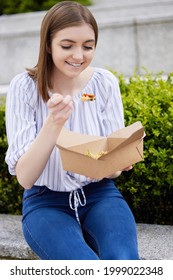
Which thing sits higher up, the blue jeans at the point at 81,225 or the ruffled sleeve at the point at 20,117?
the ruffled sleeve at the point at 20,117

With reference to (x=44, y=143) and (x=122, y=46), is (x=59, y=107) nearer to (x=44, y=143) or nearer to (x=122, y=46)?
(x=44, y=143)

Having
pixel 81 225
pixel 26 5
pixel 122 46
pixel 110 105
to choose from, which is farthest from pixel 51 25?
pixel 26 5

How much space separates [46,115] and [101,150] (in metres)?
0.29

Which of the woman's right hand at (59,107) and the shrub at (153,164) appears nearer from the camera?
the woman's right hand at (59,107)

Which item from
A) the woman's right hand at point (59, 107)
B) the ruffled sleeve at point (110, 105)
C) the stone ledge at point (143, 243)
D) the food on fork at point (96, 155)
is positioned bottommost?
the stone ledge at point (143, 243)

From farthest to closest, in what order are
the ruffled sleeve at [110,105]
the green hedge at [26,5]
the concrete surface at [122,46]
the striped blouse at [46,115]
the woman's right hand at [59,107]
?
the green hedge at [26,5] < the concrete surface at [122,46] < the ruffled sleeve at [110,105] < the striped blouse at [46,115] < the woman's right hand at [59,107]

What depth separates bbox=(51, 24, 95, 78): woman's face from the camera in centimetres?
244

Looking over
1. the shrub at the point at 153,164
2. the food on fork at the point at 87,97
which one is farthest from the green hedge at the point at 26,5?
the food on fork at the point at 87,97

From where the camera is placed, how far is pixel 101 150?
2477mm

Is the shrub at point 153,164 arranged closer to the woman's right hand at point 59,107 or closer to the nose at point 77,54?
the nose at point 77,54

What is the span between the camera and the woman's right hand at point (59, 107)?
221 cm

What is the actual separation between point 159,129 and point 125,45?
2.72 m

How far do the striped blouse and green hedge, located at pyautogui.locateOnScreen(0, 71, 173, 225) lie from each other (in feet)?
2.18

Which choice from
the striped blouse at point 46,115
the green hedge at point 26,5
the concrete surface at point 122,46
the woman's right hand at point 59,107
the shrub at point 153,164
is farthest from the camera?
the green hedge at point 26,5
